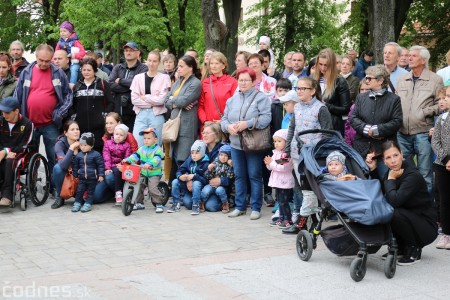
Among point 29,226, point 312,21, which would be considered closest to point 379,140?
point 29,226

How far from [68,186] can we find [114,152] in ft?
2.62

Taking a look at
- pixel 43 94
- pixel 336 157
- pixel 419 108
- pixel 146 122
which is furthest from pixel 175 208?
pixel 419 108

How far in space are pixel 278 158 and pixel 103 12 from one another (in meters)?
14.6

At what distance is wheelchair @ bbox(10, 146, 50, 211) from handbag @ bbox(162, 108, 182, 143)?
1785mm

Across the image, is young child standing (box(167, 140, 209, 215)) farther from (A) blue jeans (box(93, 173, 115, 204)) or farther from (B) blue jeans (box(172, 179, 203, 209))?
(A) blue jeans (box(93, 173, 115, 204))

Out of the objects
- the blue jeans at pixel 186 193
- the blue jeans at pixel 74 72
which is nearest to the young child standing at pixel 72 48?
the blue jeans at pixel 74 72

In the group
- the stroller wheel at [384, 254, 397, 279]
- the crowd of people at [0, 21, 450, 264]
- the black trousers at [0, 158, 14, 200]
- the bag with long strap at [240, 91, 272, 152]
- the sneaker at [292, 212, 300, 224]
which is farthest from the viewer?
the black trousers at [0, 158, 14, 200]

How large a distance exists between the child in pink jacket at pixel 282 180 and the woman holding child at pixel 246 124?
15.5 inches

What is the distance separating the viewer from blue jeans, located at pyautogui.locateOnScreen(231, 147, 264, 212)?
9.16 metres

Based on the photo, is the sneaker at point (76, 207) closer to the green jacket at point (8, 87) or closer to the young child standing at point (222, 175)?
the young child standing at point (222, 175)

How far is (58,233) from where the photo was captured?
834 centimetres

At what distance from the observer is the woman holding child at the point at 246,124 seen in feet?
29.7

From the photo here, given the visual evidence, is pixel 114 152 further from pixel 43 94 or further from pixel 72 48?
pixel 72 48

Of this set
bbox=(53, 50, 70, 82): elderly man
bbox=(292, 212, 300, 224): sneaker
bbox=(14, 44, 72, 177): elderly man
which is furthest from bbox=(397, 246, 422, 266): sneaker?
bbox=(53, 50, 70, 82): elderly man
